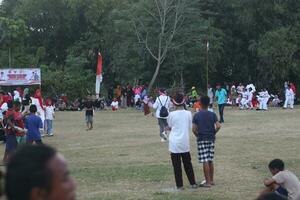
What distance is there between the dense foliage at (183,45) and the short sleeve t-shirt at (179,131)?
27.3 metres

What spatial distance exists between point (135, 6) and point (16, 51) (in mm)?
10591

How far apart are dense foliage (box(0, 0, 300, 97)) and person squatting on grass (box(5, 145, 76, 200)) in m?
35.4

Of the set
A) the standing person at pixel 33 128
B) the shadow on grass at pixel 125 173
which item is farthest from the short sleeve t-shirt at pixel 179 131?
the standing person at pixel 33 128

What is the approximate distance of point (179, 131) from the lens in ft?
35.6

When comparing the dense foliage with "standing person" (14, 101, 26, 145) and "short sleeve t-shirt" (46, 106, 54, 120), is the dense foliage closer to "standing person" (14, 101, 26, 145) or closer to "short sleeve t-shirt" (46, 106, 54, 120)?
"short sleeve t-shirt" (46, 106, 54, 120)

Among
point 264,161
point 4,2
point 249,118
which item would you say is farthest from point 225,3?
point 264,161

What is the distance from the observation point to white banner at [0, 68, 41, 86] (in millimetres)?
34781

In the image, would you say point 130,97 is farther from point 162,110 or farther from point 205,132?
point 205,132

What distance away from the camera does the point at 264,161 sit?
46.6 feet

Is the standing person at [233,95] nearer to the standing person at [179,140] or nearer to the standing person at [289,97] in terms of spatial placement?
the standing person at [289,97]

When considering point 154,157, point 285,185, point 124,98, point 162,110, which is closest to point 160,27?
point 124,98

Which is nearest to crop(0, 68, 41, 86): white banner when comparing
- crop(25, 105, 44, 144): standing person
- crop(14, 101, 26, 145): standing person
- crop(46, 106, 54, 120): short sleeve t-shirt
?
crop(46, 106, 54, 120): short sleeve t-shirt

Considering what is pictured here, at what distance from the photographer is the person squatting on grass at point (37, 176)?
2.04 meters

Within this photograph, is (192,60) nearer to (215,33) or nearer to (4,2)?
(215,33)
